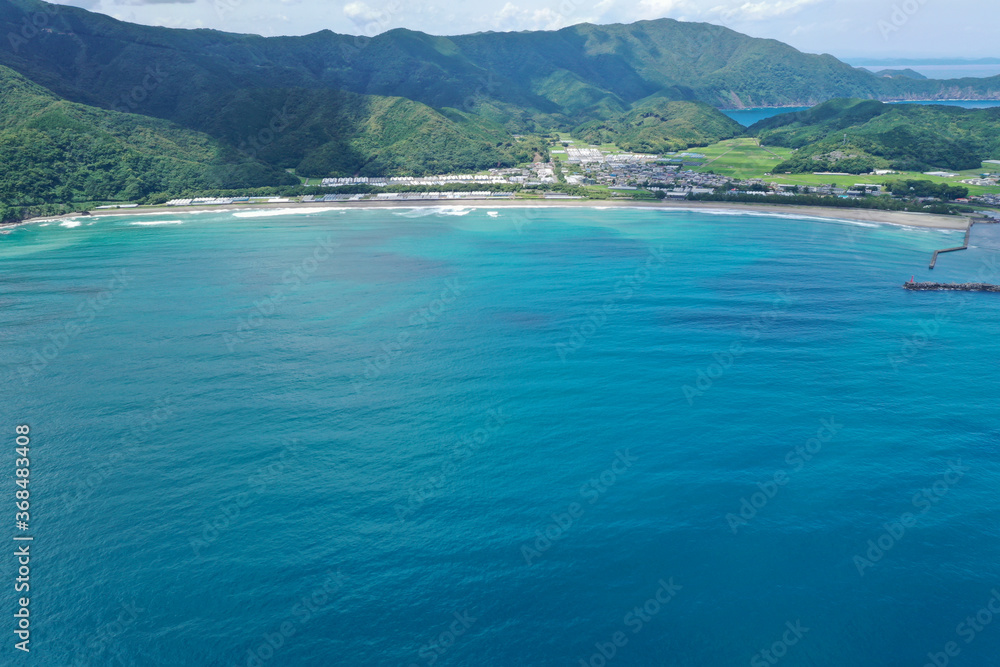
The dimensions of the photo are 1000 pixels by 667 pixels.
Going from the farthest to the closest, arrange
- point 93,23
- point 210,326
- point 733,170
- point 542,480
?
point 93,23 < point 733,170 < point 210,326 < point 542,480

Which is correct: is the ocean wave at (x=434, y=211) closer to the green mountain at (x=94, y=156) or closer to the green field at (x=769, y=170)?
the green mountain at (x=94, y=156)

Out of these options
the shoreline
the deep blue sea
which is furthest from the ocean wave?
the deep blue sea

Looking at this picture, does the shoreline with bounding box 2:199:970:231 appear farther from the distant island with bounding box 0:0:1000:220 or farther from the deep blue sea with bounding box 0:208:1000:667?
the deep blue sea with bounding box 0:208:1000:667

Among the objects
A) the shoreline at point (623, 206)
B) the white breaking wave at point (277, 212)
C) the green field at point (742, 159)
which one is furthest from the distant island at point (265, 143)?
the white breaking wave at point (277, 212)

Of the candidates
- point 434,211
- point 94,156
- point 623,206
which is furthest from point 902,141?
point 94,156

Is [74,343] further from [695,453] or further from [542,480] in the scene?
[695,453]

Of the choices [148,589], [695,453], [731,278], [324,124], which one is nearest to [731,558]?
[695,453]
